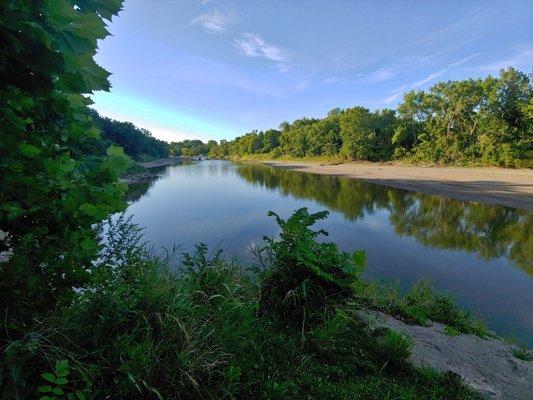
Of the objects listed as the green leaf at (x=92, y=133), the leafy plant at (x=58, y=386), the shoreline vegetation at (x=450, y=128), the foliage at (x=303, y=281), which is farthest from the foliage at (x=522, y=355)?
the shoreline vegetation at (x=450, y=128)

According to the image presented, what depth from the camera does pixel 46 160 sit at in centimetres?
188

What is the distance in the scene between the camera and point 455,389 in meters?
2.90

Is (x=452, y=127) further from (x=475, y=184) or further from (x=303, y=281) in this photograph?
(x=303, y=281)

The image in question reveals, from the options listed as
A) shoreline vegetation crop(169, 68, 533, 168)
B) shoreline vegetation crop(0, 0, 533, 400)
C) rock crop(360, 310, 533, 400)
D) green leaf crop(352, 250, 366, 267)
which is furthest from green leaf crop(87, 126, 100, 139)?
shoreline vegetation crop(169, 68, 533, 168)

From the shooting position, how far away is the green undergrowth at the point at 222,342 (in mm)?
2008

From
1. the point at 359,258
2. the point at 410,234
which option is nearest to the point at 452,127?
the point at 410,234

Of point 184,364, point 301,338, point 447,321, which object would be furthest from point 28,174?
point 447,321

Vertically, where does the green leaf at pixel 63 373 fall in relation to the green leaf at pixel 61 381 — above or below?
above

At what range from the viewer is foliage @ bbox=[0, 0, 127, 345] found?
1605mm

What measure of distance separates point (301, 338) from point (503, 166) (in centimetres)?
4610

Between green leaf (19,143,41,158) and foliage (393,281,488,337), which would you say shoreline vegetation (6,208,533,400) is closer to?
foliage (393,281,488,337)

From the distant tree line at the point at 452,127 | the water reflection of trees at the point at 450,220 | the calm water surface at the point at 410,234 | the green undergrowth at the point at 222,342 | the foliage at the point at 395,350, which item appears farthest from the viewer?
the distant tree line at the point at 452,127

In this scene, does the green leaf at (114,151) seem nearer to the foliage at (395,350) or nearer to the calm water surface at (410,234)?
the foliage at (395,350)

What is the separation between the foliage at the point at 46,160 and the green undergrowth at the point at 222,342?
321mm
